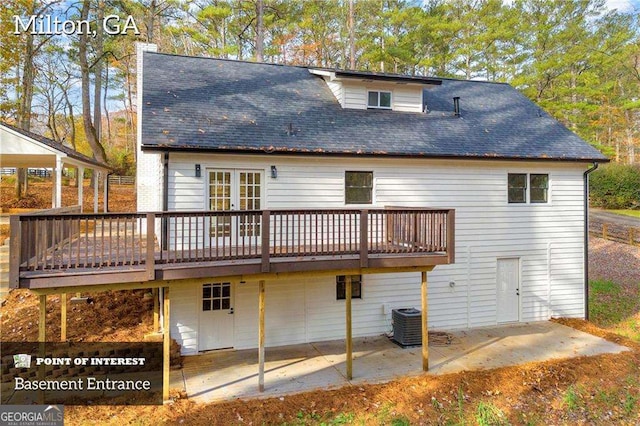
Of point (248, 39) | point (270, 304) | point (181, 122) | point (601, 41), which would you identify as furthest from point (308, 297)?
point (601, 41)

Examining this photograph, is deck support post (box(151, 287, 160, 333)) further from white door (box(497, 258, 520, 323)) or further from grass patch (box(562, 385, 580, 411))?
white door (box(497, 258, 520, 323))

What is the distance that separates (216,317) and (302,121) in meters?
5.31

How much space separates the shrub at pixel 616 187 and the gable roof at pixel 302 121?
62.8ft

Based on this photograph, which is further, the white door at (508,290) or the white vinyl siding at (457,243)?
the white door at (508,290)

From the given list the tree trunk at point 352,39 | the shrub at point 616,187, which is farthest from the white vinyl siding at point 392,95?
the shrub at point 616,187

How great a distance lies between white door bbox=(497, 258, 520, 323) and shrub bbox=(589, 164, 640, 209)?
22352 mm

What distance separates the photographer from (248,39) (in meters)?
23.9

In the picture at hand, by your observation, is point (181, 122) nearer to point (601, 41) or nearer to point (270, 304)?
point (270, 304)

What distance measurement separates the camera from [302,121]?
10312 mm

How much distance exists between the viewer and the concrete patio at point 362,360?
752 cm

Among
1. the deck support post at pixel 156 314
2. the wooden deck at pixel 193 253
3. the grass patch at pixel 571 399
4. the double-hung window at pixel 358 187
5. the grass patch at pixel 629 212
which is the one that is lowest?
the grass patch at pixel 571 399

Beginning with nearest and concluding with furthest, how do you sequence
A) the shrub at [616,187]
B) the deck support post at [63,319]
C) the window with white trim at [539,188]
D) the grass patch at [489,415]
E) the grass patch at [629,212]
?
the grass patch at [489,415] < the deck support post at [63,319] < the window with white trim at [539,188] < the grass patch at [629,212] < the shrub at [616,187]

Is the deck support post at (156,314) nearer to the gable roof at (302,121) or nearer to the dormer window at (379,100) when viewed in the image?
the gable roof at (302,121)

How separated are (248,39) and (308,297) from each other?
19.3m
